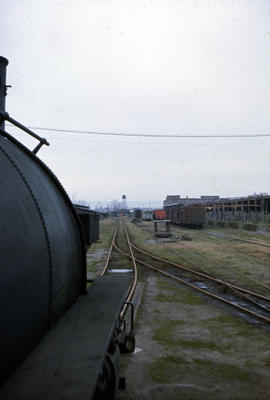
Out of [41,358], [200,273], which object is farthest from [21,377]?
[200,273]

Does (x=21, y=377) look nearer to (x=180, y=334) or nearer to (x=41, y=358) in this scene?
(x=41, y=358)

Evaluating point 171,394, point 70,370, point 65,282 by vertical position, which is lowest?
point 171,394

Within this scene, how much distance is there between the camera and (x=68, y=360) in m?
2.71

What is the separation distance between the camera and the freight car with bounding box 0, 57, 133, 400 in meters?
2.37

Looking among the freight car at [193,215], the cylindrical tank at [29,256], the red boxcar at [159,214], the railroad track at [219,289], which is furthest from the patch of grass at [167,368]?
the red boxcar at [159,214]

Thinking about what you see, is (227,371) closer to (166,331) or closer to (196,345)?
(196,345)

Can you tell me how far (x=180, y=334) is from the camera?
7496 millimetres

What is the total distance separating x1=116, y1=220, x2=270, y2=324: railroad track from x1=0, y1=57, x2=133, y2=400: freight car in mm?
6634

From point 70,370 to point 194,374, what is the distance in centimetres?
396

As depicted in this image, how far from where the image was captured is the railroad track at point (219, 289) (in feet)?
30.9

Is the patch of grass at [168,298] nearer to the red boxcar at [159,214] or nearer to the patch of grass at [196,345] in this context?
the patch of grass at [196,345]

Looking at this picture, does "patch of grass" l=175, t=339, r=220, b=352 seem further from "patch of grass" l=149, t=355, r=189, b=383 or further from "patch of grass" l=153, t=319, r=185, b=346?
"patch of grass" l=149, t=355, r=189, b=383

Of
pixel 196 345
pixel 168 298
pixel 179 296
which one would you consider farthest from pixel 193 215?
pixel 196 345

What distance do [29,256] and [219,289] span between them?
10638mm
